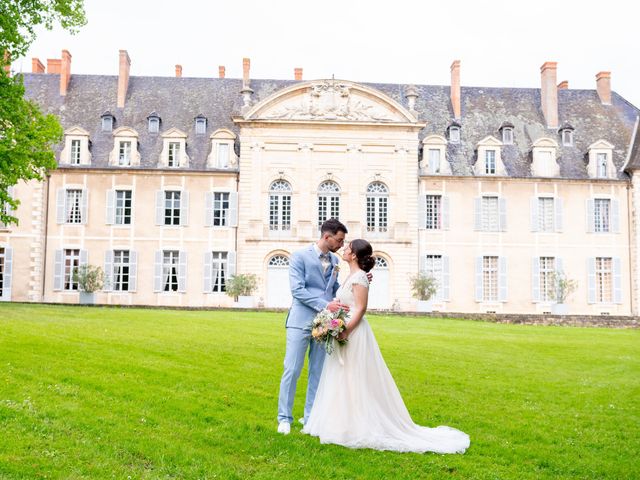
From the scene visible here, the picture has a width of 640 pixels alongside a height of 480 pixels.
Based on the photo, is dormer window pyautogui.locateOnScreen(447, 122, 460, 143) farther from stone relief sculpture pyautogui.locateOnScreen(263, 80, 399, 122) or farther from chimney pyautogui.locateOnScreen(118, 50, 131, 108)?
chimney pyautogui.locateOnScreen(118, 50, 131, 108)

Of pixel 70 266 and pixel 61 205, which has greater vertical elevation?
pixel 61 205

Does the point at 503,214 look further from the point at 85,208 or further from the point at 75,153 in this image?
the point at 75,153

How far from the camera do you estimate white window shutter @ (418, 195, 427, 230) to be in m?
29.7

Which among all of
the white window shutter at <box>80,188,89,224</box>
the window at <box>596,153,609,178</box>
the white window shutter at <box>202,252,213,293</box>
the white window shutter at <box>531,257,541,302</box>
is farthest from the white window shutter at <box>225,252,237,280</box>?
the window at <box>596,153,609,178</box>

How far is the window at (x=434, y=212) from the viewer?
29923mm

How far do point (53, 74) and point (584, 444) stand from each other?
30989 millimetres

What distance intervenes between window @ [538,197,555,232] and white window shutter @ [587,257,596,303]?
2.02m

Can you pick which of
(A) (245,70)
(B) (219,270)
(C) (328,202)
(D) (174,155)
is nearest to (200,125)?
(D) (174,155)

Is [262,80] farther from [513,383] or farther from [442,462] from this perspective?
[442,462]

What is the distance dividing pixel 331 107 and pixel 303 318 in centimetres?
2371

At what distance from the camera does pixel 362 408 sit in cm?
634

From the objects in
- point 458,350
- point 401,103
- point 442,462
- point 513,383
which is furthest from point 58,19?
point 401,103

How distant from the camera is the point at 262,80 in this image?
33.0 metres

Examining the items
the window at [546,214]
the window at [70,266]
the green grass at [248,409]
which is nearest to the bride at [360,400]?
the green grass at [248,409]
